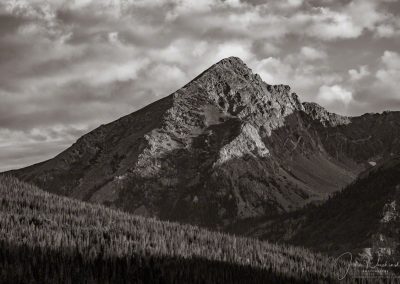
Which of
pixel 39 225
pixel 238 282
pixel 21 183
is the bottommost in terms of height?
pixel 238 282

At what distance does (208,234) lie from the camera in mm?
14203

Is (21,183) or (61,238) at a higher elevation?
(21,183)

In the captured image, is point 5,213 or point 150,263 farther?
point 5,213

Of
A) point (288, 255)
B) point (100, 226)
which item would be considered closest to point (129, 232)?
point (100, 226)

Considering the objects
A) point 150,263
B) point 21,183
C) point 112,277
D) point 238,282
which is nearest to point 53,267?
point 112,277

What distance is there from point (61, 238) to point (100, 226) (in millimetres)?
2284

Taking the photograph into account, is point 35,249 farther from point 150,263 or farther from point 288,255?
point 288,255

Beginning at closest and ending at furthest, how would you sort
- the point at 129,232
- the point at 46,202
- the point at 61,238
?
1. the point at 61,238
2. the point at 129,232
3. the point at 46,202

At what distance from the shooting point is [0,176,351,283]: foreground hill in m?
8.03

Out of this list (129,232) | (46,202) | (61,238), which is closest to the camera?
(61,238)

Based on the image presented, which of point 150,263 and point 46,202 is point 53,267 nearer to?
point 150,263

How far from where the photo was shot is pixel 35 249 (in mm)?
8961

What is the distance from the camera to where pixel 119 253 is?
944 centimetres

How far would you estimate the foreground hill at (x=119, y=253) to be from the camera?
26.3 ft
